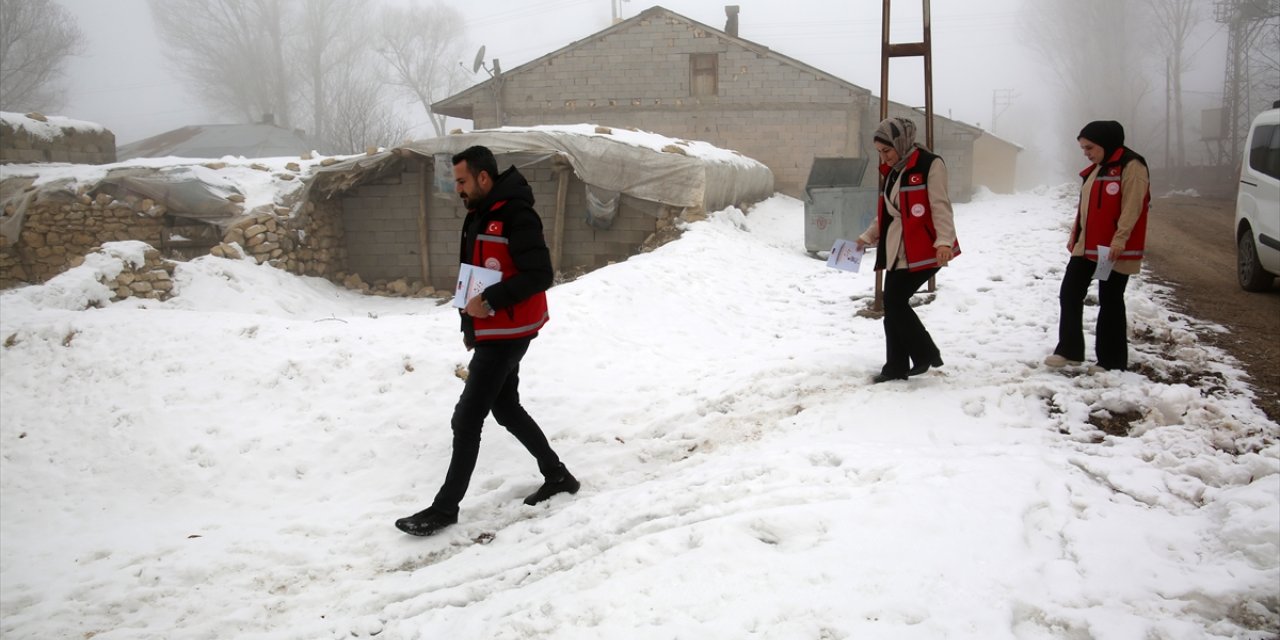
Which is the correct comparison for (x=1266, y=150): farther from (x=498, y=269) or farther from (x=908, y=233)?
(x=498, y=269)

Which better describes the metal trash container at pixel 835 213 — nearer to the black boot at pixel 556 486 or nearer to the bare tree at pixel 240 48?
the black boot at pixel 556 486

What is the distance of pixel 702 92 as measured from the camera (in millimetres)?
22906

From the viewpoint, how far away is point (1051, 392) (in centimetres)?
469

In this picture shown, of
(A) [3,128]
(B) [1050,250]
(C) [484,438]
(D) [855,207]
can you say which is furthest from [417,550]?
(A) [3,128]

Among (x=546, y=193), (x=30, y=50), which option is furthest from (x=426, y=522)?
(x=30, y=50)

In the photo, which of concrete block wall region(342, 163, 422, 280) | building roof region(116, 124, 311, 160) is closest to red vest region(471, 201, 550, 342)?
concrete block wall region(342, 163, 422, 280)

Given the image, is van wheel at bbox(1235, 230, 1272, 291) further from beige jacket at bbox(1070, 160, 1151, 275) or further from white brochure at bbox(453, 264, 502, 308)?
white brochure at bbox(453, 264, 502, 308)

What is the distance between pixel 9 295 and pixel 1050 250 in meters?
12.5

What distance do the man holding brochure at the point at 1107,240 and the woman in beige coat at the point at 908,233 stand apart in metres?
0.84

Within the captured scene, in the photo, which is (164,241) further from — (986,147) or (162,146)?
(986,147)

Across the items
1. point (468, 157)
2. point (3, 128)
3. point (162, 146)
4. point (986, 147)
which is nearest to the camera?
point (468, 157)

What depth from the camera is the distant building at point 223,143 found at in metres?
31.4

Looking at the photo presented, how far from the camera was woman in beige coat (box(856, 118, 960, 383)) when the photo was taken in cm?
474

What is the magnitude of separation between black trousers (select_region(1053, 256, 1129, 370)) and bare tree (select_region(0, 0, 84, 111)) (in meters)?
45.1
